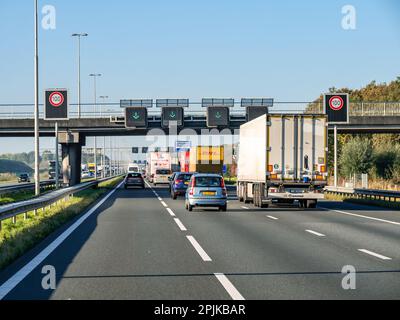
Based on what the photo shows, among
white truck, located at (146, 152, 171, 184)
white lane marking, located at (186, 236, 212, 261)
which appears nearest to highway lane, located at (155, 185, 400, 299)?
white lane marking, located at (186, 236, 212, 261)

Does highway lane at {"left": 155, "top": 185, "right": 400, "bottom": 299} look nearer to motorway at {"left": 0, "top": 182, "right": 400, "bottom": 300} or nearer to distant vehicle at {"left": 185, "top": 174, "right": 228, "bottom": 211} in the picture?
motorway at {"left": 0, "top": 182, "right": 400, "bottom": 300}

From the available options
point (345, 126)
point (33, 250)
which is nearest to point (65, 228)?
point (33, 250)

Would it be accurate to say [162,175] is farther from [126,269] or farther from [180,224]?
[126,269]

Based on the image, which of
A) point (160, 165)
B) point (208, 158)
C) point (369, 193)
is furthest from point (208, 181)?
point (160, 165)

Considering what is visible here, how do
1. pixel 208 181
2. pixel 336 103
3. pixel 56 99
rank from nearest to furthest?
pixel 208 181
pixel 56 99
pixel 336 103

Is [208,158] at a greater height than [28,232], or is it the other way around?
[208,158]

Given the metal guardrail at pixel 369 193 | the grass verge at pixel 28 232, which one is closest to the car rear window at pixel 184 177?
the metal guardrail at pixel 369 193

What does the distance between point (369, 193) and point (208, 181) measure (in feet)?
34.5

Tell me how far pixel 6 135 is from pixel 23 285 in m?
46.8

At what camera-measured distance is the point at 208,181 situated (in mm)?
25562

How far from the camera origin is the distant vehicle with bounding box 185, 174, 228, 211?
992 inches

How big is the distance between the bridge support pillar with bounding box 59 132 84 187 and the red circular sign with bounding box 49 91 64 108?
36.7 ft

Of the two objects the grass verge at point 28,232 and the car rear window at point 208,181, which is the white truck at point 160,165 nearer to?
the car rear window at point 208,181

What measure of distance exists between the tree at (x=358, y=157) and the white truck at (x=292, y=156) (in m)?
29.9
